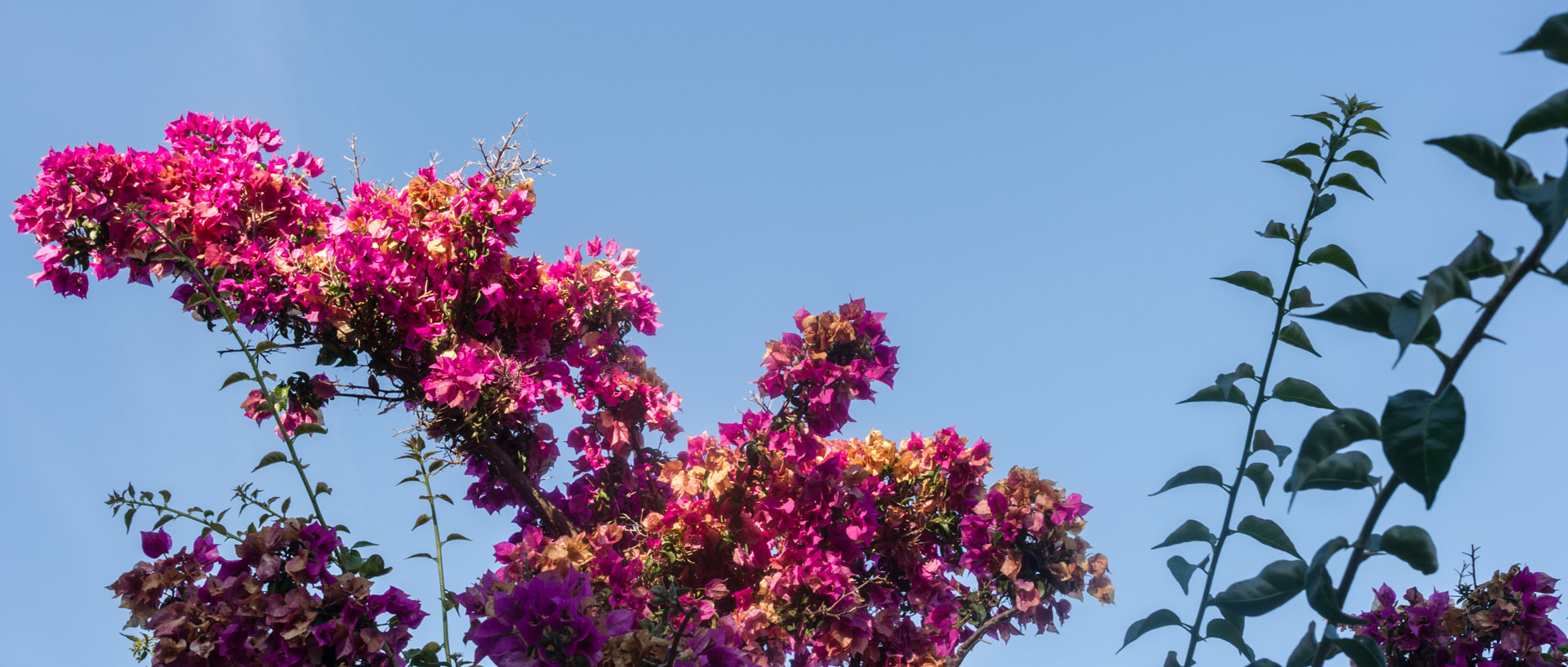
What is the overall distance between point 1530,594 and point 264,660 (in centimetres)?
354

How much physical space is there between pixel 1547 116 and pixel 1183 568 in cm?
81

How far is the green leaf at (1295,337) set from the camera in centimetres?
140

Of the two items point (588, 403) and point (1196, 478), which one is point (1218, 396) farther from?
point (588, 403)

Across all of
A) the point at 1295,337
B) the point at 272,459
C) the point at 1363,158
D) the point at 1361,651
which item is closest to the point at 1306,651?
the point at 1361,651

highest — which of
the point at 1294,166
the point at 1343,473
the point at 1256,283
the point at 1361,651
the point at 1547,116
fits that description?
the point at 1294,166

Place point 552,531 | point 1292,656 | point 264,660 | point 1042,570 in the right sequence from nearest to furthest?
1. point 1292,656
2. point 264,660
3. point 1042,570
4. point 552,531

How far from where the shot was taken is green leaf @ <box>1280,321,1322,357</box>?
4.61ft

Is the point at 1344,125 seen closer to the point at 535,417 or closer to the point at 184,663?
the point at 184,663

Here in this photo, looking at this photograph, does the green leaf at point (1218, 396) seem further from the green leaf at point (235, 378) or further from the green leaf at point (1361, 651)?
the green leaf at point (235, 378)

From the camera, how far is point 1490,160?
0.87 meters

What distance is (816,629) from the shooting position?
3.63 metres

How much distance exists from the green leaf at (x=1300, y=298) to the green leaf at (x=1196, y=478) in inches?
10.9

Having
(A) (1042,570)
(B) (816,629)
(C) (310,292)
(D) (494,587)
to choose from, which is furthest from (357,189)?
(A) (1042,570)

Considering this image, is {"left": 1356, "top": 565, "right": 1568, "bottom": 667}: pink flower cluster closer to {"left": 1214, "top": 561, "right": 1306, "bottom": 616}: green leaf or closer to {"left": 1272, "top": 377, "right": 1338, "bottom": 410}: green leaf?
{"left": 1272, "top": 377, "right": 1338, "bottom": 410}: green leaf
